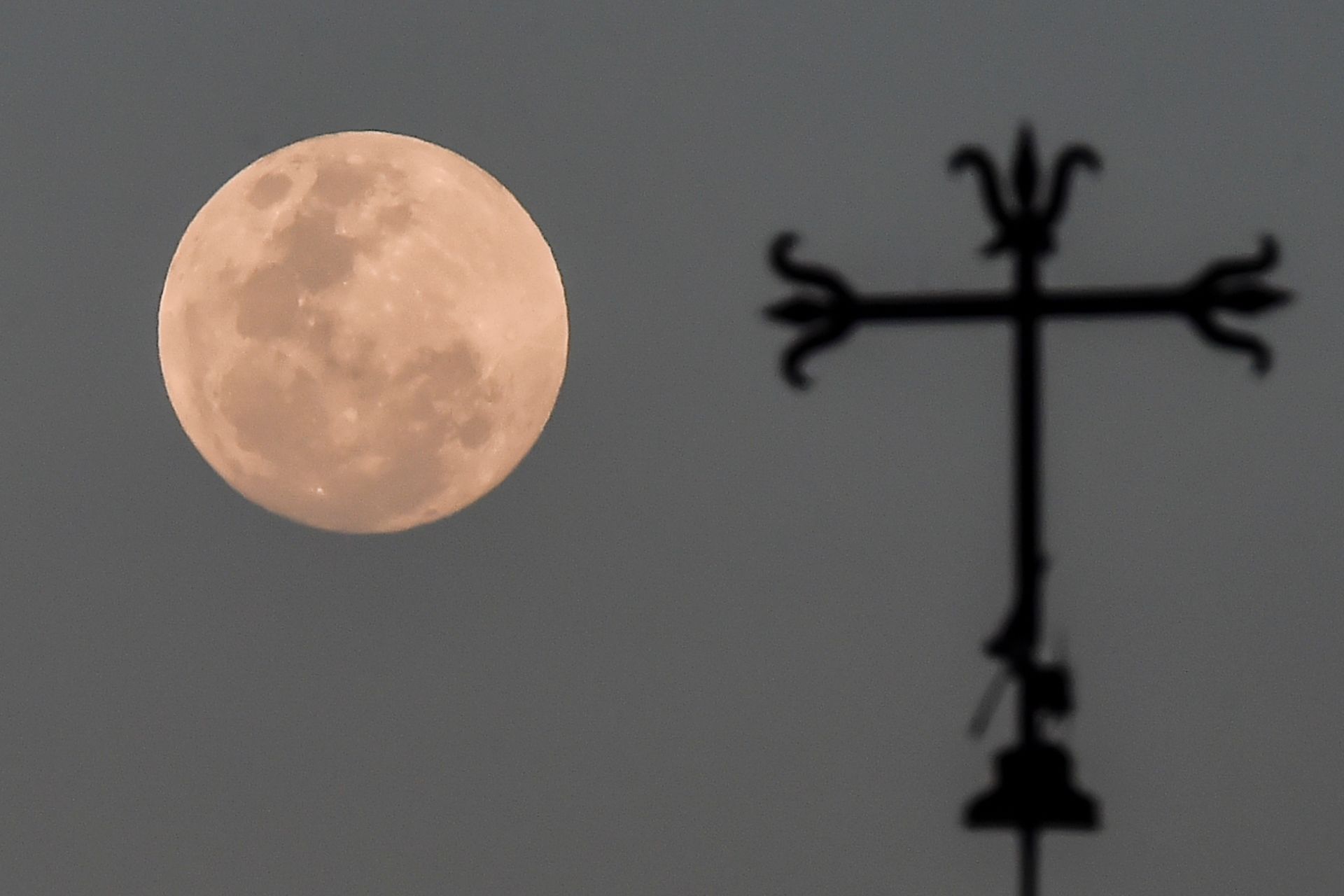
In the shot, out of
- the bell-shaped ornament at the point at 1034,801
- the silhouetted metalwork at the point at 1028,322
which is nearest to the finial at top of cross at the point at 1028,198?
the silhouetted metalwork at the point at 1028,322

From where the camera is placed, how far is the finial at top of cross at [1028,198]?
11.7ft

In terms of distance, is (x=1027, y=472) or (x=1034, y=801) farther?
(x=1027, y=472)

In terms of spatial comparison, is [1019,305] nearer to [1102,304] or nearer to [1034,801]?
[1102,304]

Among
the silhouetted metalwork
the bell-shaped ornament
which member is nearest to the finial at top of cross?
the silhouetted metalwork

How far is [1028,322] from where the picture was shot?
3654 mm

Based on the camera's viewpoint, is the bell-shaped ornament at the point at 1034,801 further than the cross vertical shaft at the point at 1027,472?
No

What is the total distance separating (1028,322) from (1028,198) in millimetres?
236

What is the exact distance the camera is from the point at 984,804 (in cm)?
336

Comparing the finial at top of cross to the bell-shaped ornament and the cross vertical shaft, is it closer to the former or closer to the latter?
the cross vertical shaft

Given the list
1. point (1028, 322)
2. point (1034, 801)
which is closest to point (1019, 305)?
point (1028, 322)

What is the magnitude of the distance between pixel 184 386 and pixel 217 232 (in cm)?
58

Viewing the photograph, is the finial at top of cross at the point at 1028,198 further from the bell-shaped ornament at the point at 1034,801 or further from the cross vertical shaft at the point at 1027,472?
the bell-shaped ornament at the point at 1034,801

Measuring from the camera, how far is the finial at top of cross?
3576 mm

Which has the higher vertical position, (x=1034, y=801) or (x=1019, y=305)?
(x=1019, y=305)
